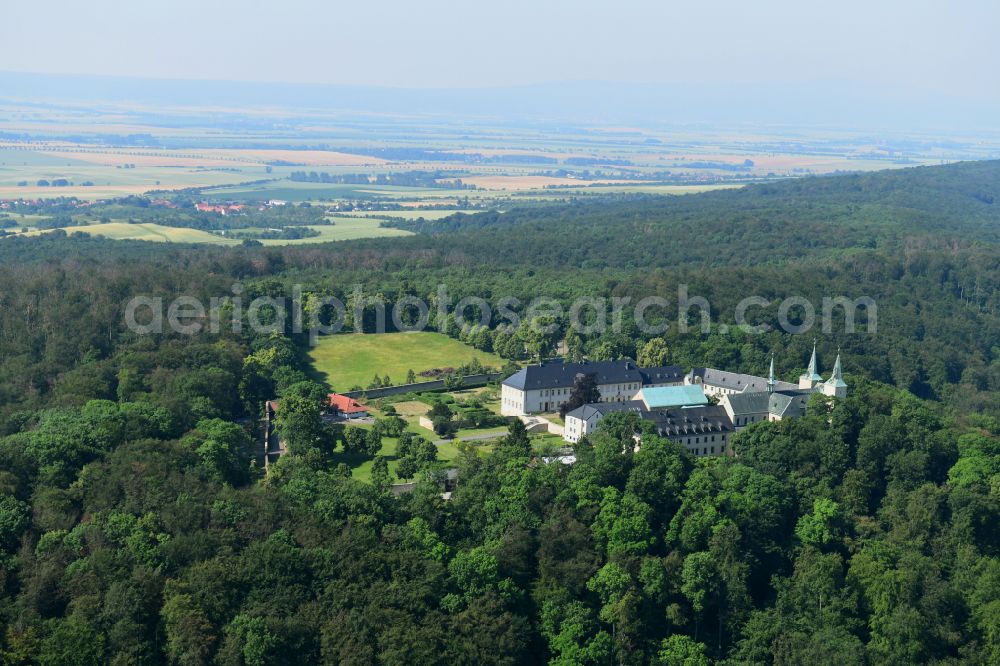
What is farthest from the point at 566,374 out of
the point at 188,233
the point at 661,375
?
the point at 188,233

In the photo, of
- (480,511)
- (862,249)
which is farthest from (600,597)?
(862,249)

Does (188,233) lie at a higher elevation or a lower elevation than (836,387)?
lower

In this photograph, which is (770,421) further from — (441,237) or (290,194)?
(290,194)

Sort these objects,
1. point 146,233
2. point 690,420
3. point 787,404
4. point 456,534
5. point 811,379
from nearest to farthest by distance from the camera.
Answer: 1. point 456,534
2. point 690,420
3. point 787,404
4. point 811,379
5. point 146,233

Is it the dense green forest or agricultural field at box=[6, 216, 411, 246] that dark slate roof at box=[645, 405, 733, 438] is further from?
agricultural field at box=[6, 216, 411, 246]

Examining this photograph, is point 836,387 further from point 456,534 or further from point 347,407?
point 347,407

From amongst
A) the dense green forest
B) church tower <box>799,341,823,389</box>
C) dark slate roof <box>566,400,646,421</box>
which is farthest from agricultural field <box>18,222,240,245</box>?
church tower <box>799,341,823,389</box>

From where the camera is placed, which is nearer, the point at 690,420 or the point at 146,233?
the point at 690,420

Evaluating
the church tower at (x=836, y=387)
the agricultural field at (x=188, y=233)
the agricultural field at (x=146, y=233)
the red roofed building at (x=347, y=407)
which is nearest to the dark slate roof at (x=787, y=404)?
the church tower at (x=836, y=387)
